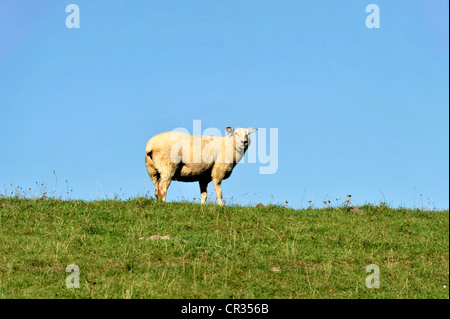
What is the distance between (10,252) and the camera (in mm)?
11391

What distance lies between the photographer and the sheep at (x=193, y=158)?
18453 mm

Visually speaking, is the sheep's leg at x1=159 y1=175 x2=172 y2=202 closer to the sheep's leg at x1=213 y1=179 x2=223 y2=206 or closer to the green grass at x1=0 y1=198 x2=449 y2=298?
the sheep's leg at x1=213 y1=179 x2=223 y2=206

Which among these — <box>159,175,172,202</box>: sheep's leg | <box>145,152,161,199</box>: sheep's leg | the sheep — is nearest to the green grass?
<box>159,175,172,202</box>: sheep's leg

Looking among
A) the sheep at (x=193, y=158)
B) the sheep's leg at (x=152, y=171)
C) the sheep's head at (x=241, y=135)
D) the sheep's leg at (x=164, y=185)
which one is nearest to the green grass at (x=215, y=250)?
the sheep's leg at (x=164, y=185)

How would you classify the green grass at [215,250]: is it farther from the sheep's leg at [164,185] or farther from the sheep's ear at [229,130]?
the sheep's ear at [229,130]

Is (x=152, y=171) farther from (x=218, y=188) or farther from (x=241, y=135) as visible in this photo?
(x=241, y=135)

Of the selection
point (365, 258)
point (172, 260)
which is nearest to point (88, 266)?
point (172, 260)

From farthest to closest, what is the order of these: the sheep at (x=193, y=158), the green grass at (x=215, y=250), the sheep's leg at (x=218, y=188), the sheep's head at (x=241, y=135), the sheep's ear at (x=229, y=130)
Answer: the sheep's ear at (x=229, y=130)
the sheep's head at (x=241, y=135)
the sheep's leg at (x=218, y=188)
the sheep at (x=193, y=158)
the green grass at (x=215, y=250)

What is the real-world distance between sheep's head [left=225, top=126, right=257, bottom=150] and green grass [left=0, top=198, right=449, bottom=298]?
13.7 ft

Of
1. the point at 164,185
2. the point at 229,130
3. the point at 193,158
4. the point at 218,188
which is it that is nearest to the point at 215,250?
the point at 164,185

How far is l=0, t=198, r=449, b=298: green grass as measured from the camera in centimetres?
944

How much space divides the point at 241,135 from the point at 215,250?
344 inches
